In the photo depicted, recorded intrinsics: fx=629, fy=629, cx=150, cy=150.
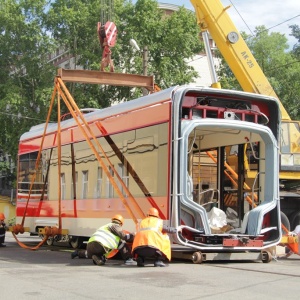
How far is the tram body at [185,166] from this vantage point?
37.9ft

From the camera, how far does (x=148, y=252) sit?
1098 cm

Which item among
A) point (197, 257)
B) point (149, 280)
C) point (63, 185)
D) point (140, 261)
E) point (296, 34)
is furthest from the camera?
point (296, 34)

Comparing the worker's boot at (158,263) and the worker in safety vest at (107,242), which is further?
the worker in safety vest at (107,242)

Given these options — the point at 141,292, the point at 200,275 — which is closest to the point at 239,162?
the point at 200,275

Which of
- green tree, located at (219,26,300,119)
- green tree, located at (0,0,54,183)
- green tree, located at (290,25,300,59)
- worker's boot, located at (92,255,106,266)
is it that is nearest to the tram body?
worker's boot, located at (92,255,106,266)

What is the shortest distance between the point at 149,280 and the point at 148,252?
1.72m

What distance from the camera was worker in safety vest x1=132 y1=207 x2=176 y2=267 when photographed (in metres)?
10.9

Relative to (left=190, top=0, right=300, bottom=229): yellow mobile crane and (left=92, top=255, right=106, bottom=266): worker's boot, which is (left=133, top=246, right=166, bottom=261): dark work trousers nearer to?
(left=92, top=255, right=106, bottom=266): worker's boot

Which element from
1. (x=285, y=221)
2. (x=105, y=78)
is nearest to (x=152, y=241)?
(x=105, y=78)

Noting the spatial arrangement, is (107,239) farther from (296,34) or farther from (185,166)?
(296,34)

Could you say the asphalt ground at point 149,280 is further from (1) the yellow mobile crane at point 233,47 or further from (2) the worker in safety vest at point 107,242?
(1) the yellow mobile crane at point 233,47

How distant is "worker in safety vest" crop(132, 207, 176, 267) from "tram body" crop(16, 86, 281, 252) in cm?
36

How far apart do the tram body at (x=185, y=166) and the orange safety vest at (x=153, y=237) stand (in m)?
0.35

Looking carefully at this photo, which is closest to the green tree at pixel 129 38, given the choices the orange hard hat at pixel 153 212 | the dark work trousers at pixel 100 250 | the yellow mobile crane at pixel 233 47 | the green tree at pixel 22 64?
the green tree at pixel 22 64
